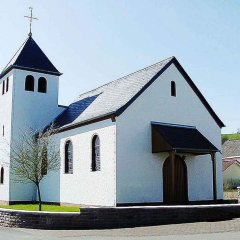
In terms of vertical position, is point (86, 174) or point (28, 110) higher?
point (28, 110)

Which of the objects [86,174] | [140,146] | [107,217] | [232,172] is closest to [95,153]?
[86,174]

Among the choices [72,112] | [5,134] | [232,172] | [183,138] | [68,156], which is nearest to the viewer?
[183,138]

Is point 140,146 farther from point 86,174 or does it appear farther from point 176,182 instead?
point 86,174

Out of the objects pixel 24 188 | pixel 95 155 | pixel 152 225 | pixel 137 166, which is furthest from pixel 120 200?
pixel 24 188

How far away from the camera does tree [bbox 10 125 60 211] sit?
2150cm

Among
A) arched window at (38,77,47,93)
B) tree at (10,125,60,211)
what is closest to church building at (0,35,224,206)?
tree at (10,125,60,211)

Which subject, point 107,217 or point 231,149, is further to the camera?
point 231,149

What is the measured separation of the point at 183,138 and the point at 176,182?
108 inches

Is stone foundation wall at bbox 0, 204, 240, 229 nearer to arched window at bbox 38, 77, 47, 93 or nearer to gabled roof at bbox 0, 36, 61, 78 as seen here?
arched window at bbox 38, 77, 47, 93

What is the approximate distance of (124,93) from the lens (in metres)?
23.4

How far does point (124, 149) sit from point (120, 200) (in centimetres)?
268

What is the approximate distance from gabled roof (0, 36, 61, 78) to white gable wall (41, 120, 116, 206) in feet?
22.1

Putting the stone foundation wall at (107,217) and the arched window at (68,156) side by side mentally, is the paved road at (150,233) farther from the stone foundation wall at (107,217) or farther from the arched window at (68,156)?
the arched window at (68,156)

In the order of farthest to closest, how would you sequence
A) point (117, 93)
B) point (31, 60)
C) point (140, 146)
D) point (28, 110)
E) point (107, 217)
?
point (31, 60), point (28, 110), point (117, 93), point (140, 146), point (107, 217)
